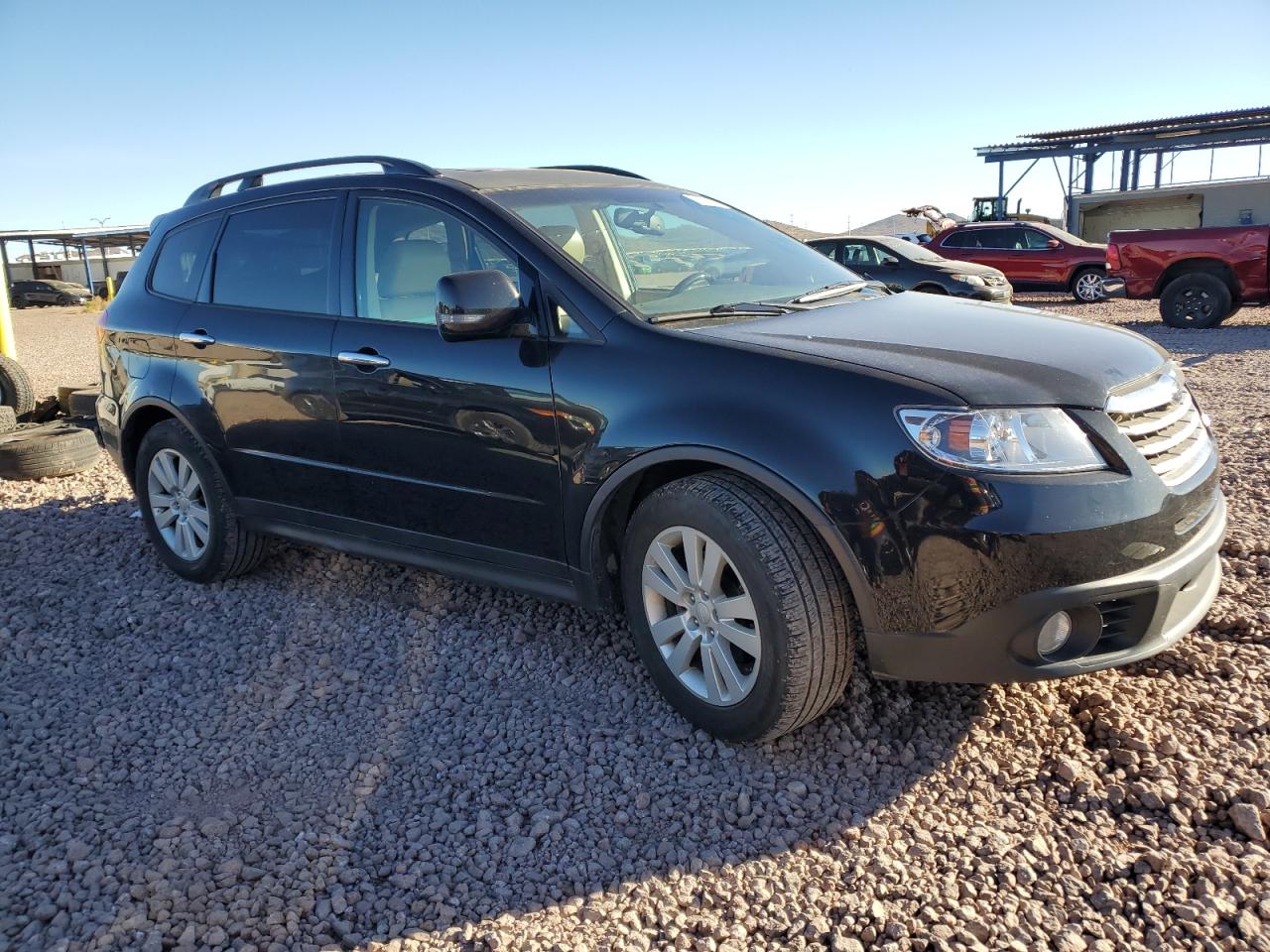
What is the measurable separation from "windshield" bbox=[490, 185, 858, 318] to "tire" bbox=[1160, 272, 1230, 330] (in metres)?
11.5

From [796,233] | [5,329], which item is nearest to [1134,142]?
[796,233]

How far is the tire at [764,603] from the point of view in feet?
9.16

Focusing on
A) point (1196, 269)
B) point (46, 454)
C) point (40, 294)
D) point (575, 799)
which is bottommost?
point (575, 799)

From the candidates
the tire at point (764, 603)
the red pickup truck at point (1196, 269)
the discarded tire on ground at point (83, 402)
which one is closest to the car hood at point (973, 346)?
the tire at point (764, 603)

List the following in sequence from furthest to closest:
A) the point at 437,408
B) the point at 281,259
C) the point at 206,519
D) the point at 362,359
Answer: the point at 206,519 → the point at 281,259 → the point at 362,359 → the point at 437,408

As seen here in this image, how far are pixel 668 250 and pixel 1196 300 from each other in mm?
12447

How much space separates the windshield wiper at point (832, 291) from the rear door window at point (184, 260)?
2.82 metres

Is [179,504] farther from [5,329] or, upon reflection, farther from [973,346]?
[5,329]

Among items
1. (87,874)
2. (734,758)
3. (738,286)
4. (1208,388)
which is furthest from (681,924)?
(1208,388)

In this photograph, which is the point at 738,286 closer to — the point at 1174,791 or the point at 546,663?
the point at 546,663

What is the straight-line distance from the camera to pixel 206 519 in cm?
469

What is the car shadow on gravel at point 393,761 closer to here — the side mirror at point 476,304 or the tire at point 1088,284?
the side mirror at point 476,304

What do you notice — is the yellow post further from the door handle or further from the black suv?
the door handle

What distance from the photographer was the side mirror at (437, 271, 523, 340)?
10.6ft
